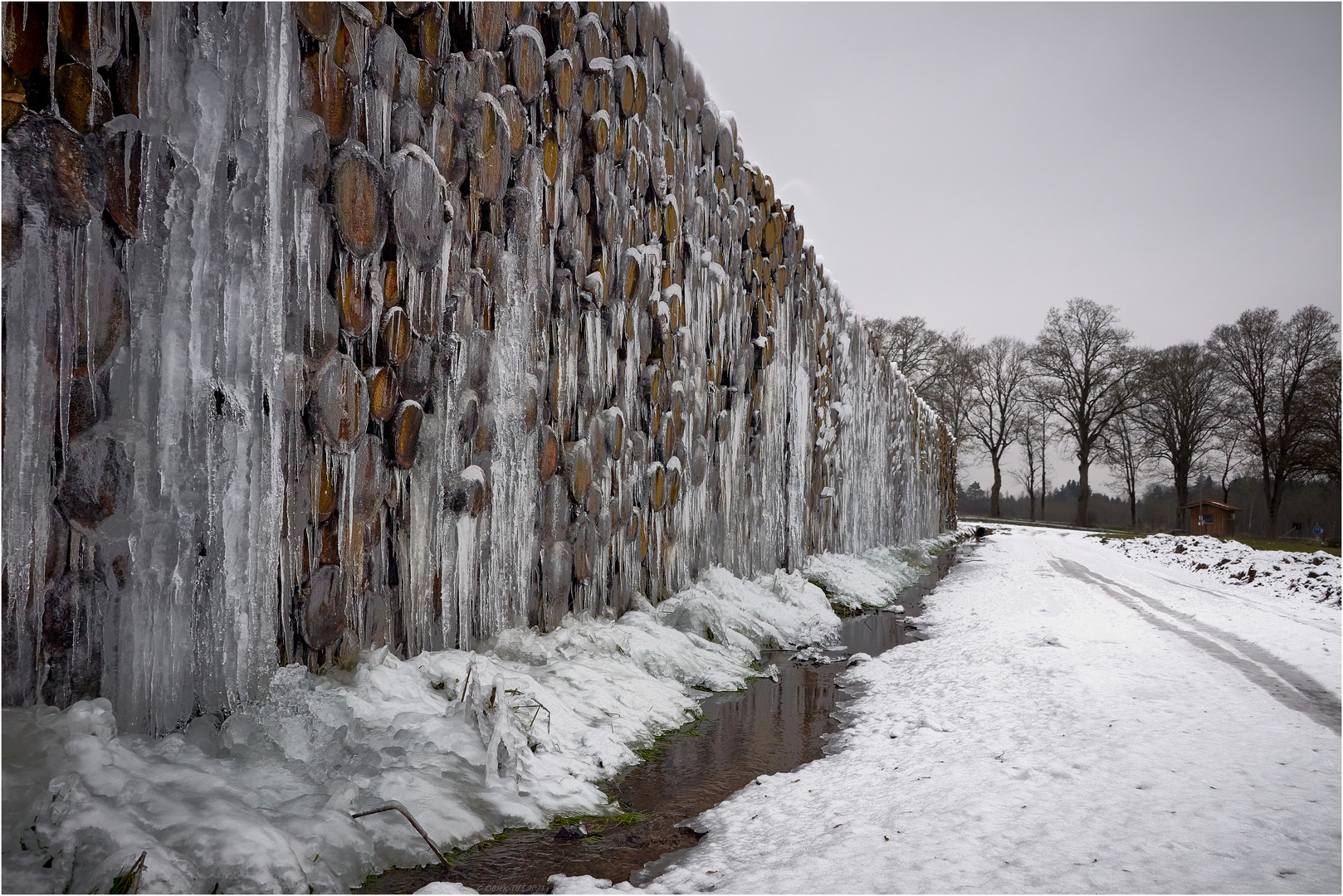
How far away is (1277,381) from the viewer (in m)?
20.9

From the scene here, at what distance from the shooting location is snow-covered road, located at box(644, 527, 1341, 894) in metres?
1.53

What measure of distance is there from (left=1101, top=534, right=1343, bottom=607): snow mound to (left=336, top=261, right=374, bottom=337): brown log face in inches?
301

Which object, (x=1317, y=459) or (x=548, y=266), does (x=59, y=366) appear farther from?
(x=1317, y=459)

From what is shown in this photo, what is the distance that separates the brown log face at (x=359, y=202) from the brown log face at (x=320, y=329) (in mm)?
189

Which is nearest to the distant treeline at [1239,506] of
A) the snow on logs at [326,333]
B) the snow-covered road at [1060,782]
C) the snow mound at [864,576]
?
the snow mound at [864,576]

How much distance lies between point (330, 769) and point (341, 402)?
0.98 m

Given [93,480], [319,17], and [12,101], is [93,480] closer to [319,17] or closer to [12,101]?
[12,101]

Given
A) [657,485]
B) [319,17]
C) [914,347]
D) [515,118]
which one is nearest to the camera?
[319,17]

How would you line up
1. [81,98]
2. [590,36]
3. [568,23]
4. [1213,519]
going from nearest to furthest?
[81,98], [568,23], [590,36], [1213,519]

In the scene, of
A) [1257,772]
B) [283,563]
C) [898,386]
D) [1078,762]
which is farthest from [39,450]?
[898,386]

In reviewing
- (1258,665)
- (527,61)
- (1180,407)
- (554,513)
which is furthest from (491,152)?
(1180,407)

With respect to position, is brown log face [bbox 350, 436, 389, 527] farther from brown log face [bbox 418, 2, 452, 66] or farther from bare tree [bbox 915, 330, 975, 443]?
bare tree [bbox 915, 330, 975, 443]

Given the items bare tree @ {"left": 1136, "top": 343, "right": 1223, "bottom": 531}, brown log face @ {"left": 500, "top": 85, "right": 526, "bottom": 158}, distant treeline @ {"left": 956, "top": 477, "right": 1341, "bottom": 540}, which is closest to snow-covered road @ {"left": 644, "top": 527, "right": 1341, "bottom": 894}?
brown log face @ {"left": 500, "top": 85, "right": 526, "bottom": 158}

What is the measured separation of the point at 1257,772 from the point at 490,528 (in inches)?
99.2
